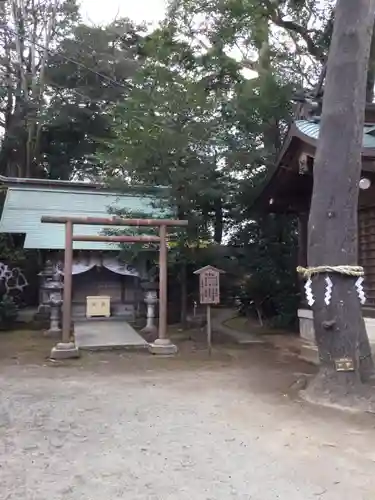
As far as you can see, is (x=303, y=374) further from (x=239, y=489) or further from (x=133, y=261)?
(x=133, y=261)

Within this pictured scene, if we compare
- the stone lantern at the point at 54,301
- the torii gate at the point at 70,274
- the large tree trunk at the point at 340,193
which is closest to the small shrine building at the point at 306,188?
the large tree trunk at the point at 340,193

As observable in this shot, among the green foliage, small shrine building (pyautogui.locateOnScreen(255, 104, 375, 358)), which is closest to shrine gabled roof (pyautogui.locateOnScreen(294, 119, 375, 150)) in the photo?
small shrine building (pyautogui.locateOnScreen(255, 104, 375, 358))

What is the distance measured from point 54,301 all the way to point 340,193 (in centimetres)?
862

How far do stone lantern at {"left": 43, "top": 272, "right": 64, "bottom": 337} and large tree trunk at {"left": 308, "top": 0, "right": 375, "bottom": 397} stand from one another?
7.71 m

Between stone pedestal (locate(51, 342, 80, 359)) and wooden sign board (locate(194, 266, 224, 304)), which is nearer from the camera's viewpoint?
stone pedestal (locate(51, 342, 80, 359))

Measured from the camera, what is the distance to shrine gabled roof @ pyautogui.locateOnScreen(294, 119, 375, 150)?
7.46 metres

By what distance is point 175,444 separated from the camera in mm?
3906

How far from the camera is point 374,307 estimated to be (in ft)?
25.2

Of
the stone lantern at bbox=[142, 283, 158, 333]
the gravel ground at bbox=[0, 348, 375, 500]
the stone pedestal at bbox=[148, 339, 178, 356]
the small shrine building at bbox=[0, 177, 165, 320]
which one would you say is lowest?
the gravel ground at bbox=[0, 348, 375, 500]

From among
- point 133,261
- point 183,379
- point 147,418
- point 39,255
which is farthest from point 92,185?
point 147,418

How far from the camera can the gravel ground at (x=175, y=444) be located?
3.06m

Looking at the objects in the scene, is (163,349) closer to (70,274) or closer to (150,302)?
(70,274)

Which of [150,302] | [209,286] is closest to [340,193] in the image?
[209,286]

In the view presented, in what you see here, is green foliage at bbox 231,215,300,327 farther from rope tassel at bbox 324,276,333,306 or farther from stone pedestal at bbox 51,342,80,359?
rope tassel at bbox 324,276,333,306
